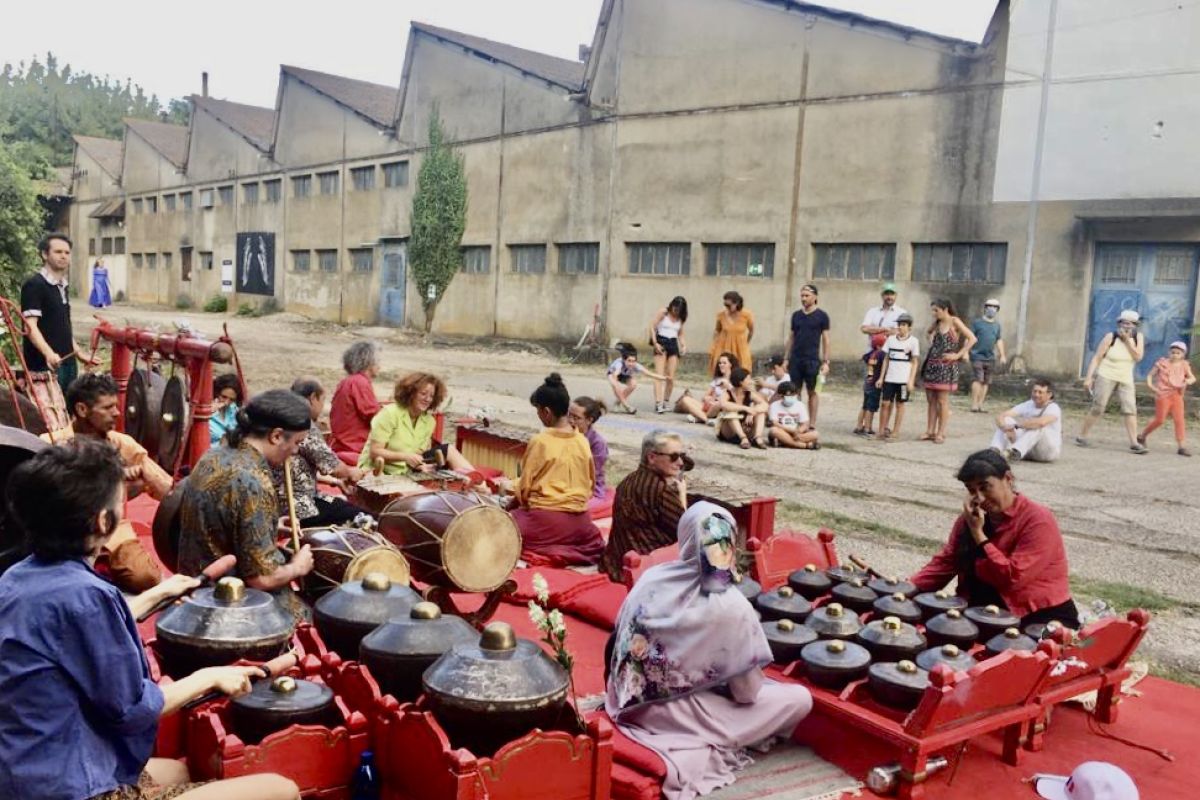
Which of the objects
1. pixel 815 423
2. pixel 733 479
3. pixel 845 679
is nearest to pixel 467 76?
pixel 815 423

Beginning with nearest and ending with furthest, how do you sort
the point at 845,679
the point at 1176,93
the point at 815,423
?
the point at 845,679, the point at 815,423, the point at 1176,93

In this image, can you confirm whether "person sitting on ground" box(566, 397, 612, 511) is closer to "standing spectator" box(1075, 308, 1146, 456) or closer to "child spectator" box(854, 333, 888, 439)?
"child spectator" box(854, 333, 888, 439)

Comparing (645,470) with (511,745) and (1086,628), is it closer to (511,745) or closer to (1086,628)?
(1086,628)

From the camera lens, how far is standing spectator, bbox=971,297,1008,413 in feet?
47.1

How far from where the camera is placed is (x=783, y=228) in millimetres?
18562

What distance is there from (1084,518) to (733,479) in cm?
309

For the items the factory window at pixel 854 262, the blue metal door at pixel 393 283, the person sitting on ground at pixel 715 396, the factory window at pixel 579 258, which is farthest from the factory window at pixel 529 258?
the person sitting on ground at pixel 715 396

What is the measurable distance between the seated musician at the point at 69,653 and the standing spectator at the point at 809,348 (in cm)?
1004

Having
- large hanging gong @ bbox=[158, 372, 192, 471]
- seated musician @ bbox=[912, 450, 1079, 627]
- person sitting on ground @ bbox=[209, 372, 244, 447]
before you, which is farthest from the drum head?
large hanging gong @ bbox=[158, 372, 192, 471]

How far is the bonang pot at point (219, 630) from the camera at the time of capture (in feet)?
11.4

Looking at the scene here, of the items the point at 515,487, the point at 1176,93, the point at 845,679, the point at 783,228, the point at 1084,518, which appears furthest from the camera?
the point at 783,228

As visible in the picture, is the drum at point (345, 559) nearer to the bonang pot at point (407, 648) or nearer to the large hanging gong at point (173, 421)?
the bonang pot at point (407, 648)

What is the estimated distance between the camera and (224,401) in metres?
7.75

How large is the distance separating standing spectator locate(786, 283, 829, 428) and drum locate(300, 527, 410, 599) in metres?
8.00
